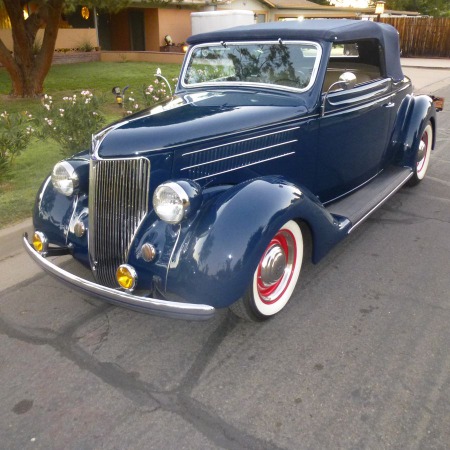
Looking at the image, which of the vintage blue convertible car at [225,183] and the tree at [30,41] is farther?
the tree at [30,41]

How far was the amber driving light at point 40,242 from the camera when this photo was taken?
9.35 ft

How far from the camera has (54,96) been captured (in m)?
10.9

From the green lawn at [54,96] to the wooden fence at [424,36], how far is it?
13491 millimetres

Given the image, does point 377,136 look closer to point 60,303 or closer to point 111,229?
point 111,229

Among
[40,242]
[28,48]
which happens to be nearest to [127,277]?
[40,242]

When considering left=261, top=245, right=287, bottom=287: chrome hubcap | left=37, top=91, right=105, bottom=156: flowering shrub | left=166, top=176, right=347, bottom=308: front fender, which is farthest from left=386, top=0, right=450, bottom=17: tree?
left=166, top=176, right=347, bottom=308: front fender

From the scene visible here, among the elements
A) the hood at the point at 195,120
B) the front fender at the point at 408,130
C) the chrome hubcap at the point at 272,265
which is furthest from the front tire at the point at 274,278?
the front fender at the point at 408,130

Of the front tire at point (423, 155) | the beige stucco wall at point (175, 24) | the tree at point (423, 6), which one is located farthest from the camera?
the tree at point (423, 6)

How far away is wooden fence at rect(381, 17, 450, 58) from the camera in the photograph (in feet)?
72.8

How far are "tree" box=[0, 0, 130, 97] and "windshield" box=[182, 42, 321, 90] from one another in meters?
7.15

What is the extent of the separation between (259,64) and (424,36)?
76.0 ft

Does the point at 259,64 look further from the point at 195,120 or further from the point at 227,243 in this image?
the point at 227,243

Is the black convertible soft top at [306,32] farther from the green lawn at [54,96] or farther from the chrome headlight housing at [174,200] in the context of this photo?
the green lawn at [54,96]

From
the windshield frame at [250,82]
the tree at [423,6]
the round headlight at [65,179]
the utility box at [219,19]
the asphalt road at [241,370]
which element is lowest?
the asphalt road at [241,370]
